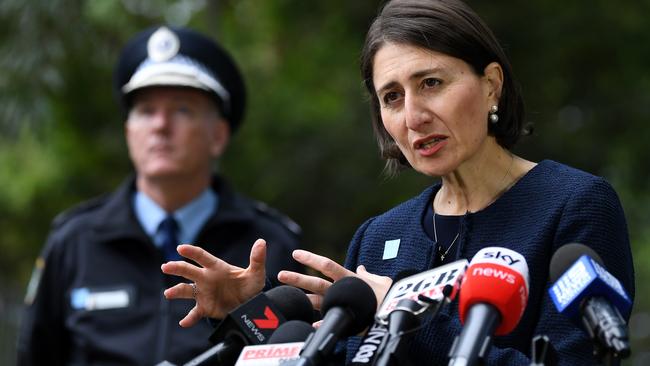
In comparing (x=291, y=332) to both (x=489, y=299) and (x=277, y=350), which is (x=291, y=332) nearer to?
(x=277, y=350)

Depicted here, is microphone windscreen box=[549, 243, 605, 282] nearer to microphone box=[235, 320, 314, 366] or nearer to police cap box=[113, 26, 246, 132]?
microphone box=[235, 320, 314, 366]

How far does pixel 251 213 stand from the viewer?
601 cm

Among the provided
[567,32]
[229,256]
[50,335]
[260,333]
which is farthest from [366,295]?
[567,32]

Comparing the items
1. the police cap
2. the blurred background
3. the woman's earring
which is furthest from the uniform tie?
the blurred background

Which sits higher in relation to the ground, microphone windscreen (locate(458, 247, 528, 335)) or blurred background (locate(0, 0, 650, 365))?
A: microphone windscreen (locate(458, 247, 528, 335))

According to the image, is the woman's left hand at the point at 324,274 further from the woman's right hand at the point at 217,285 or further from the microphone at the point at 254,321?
the woman's right hand at the point at 217,285

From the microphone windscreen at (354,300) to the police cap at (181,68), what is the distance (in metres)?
3.67

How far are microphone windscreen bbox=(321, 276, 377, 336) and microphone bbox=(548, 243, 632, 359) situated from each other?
0.45m

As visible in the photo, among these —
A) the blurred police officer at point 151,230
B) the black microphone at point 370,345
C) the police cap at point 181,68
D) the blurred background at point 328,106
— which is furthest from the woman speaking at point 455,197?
the blurred background at point 328,106

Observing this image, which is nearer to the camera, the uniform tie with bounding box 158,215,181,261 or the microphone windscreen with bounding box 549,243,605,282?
the microphone windscreen with bounding box 549,243,605,282

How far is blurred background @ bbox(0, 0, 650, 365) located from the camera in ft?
30.8

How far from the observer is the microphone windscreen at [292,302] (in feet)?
10.0

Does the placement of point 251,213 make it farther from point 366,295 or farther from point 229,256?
point 366,295

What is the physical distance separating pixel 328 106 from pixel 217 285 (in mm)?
6631
